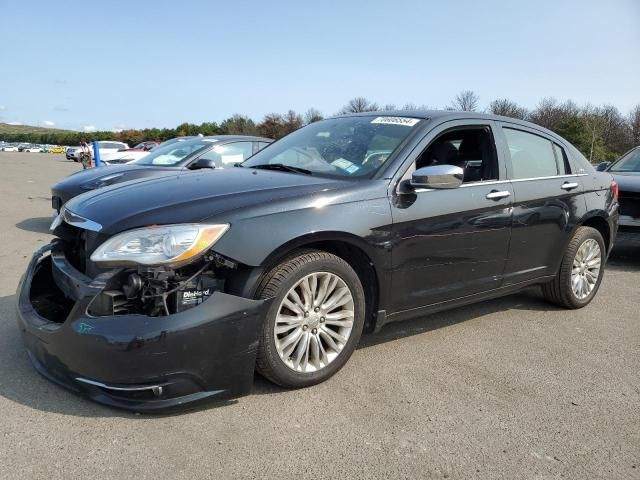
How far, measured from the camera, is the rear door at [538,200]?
404cm

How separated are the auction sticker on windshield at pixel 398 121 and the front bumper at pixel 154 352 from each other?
5.86 ft

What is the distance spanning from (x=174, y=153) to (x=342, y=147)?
4395 mm

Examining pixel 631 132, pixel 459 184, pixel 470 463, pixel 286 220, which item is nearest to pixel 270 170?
pixel 286 220

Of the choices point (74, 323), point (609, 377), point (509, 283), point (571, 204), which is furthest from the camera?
point (571, 204)

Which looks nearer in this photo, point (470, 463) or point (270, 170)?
point (470, 463)

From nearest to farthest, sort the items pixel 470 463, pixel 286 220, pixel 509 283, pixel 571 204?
1. pixel 470 463
2. pixel 286 220
3. pixel 509 283
4. pixel 571 204

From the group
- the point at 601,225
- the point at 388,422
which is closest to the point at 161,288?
the point at 388,422

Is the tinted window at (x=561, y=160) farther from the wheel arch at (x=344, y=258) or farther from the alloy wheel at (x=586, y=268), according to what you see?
the wheel arch at (x=344, y=258)

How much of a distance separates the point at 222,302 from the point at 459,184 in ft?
5.64

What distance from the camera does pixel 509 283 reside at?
4.11 m

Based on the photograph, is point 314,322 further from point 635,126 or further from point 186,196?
point 635,126

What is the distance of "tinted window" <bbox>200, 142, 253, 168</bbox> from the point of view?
7281 mm

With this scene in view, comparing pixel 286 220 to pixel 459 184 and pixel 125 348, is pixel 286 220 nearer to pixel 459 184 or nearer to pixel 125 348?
pixel 125 348

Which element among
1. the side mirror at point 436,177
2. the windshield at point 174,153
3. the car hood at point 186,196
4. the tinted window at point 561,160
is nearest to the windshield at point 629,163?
the tinted window at point 561,160
